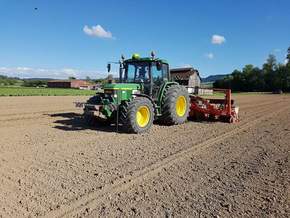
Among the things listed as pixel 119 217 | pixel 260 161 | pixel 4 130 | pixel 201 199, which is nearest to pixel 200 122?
pixel 260 161

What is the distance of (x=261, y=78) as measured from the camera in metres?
77.8

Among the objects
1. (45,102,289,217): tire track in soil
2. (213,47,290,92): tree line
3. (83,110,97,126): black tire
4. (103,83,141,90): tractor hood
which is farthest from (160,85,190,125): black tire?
(213,47,290,92): tree line

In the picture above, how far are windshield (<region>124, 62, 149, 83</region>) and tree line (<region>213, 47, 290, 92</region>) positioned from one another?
218 feet

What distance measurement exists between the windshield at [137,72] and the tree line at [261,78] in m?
66.4

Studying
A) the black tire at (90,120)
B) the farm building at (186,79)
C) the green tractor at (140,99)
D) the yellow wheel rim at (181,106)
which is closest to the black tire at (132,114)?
the green tractor at (140,99)

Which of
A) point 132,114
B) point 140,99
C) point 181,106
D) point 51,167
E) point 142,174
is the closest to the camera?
point 142,174

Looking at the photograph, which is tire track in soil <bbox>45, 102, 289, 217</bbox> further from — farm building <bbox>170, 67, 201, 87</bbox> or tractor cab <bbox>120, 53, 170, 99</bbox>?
farm building <bbox>170, 67, 201, 87</bbox>

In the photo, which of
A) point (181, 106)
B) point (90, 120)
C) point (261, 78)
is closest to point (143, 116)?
point (90, 120)

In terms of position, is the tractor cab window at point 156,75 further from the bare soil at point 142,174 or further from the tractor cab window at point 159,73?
the bare soil at point 142,174

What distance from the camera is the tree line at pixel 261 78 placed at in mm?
73688

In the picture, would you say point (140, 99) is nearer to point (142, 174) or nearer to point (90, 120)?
point (90, 120)

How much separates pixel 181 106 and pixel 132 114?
2.97 metres

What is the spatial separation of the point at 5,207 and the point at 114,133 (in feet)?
18.4

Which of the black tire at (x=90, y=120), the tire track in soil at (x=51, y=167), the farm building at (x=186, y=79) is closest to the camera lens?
the tire track in soil at (x=51, y=167)
